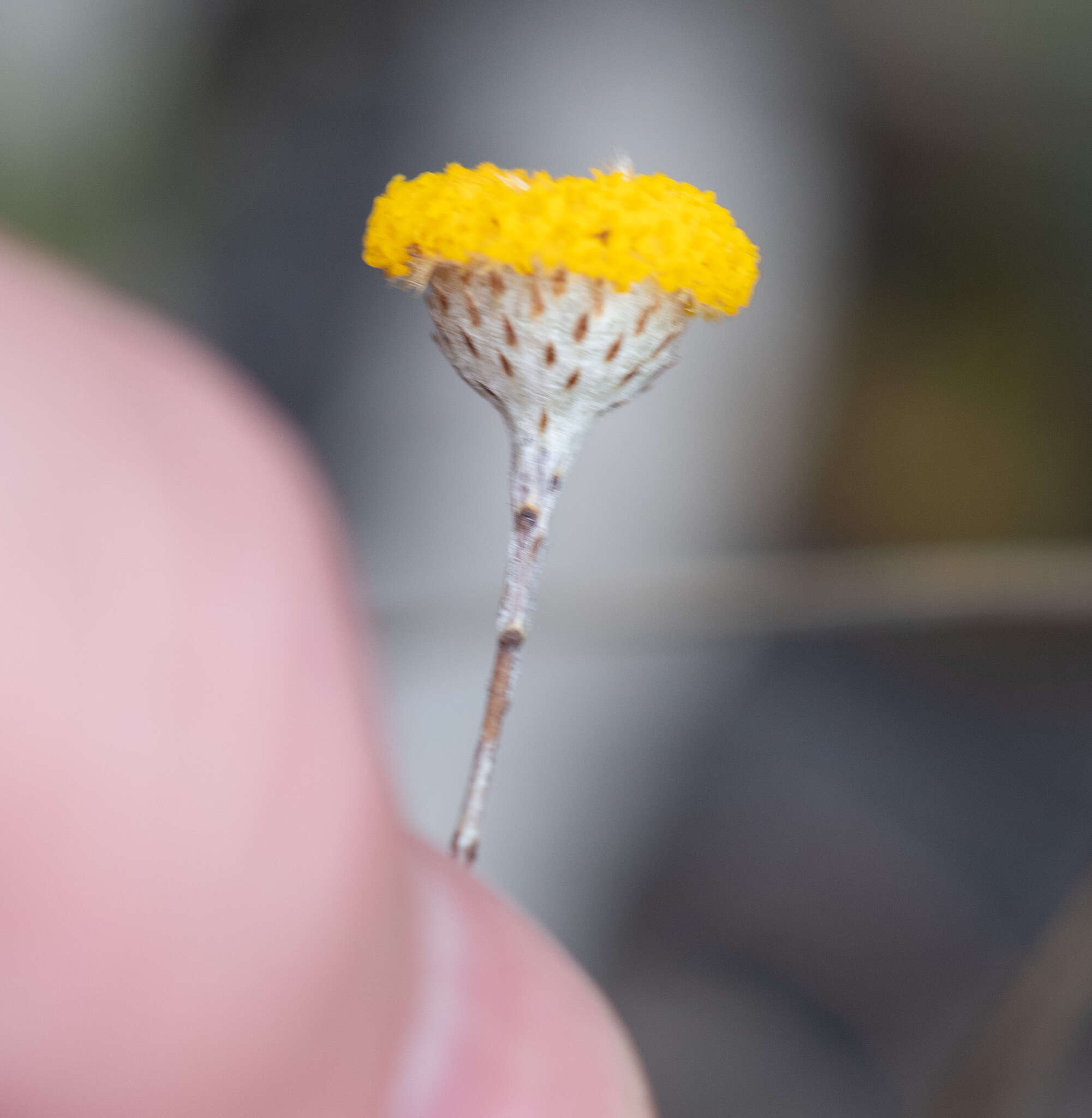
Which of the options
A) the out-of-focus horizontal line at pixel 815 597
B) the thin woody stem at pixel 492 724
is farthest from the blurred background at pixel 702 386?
the thin woody stem at pixel 492 724

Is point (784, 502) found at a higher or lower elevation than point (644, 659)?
higher

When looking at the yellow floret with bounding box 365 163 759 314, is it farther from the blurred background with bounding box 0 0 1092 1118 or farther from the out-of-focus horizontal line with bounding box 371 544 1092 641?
the blurred background with bounding box 0 0 1092 1118

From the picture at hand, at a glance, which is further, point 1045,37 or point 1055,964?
point 1045,37

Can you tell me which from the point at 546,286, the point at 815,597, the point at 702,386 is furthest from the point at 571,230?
the point at 702,386

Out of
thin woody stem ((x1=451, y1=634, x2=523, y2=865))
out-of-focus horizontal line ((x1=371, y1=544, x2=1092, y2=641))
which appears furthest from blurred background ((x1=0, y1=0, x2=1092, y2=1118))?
thin woody stem ((x1=451, y1=634, x2=523, y2=865))

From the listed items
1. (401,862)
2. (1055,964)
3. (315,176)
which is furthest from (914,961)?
(315,176)

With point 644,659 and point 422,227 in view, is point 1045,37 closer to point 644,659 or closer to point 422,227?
point 644,659
